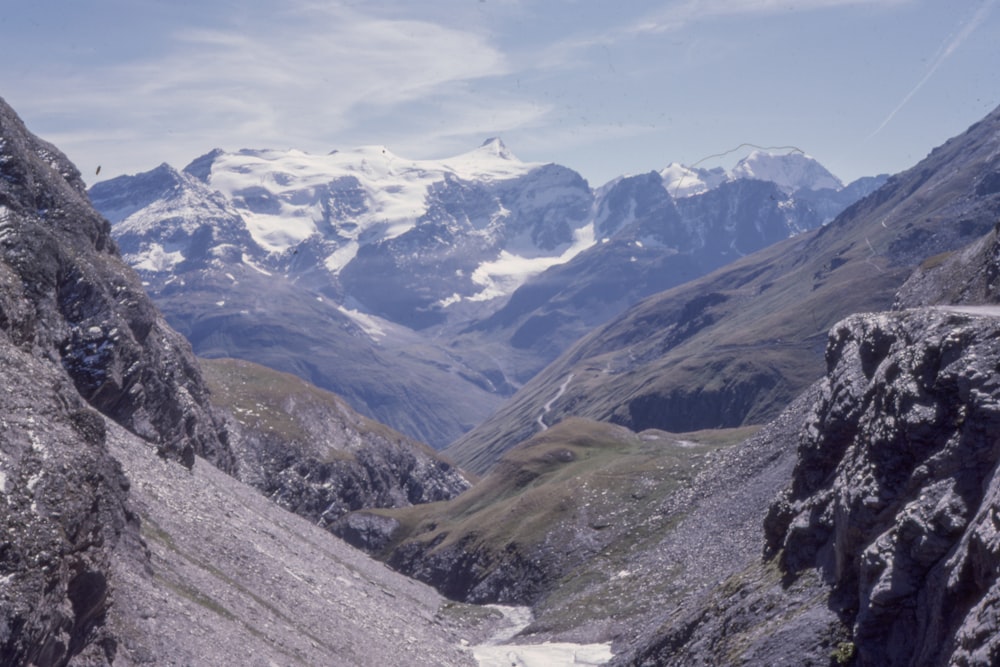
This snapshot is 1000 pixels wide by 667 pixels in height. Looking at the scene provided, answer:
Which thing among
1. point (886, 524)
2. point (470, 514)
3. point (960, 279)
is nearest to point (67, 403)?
point (886, 524)

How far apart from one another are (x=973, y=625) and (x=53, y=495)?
112 ft

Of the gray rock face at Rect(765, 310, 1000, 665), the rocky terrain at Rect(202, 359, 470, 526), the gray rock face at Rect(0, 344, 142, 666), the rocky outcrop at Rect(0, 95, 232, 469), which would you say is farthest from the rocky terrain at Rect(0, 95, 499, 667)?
the gray rock face at Rect(765, 310, 1000, 665)

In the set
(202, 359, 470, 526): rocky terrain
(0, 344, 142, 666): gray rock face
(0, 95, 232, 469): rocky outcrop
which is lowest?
(202, 359, 470, 526): rocky terrain

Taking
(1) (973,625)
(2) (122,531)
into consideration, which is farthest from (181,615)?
(1) (973,625)

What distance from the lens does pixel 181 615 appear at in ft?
152

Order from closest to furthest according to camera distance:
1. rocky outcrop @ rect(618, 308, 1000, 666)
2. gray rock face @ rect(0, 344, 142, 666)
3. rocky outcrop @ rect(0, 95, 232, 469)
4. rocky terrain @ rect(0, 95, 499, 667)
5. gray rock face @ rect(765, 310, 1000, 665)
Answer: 1. gray rock face @ rect(765, 310, 1000, 665)
2. rocky outcrop @ rect(618, 308, 1000, 666)
3. gray rock face @ rect(0, 344, 142, 666)
4. rocky terrain @ rect(0, 95, 499, 667)
5. rocky outcrop @ rect(0, 95, 232, 469)

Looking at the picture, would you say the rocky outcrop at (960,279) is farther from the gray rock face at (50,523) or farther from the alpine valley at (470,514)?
the gray rock face at (50,523)

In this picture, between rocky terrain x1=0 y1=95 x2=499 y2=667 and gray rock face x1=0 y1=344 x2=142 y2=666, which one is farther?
rocky terrain x1=0 y1=95 x2=499 y2=667

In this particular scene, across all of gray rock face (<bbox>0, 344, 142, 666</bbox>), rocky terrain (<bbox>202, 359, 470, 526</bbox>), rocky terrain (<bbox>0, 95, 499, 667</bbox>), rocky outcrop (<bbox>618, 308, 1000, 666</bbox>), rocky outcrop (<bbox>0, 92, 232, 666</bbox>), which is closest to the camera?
rocky outcrop (<bbox>618, 308, 1000, 666</bbox>)

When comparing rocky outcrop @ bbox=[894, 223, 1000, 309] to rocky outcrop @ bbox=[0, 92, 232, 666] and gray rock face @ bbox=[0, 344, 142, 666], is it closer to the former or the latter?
gray rock face @ bbox=[0, 344, 142, 666]

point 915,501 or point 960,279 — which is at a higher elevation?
point 960,279

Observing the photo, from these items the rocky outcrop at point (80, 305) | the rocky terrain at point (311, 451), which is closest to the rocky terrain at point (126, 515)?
the rocky outcrop at point (80, 305)

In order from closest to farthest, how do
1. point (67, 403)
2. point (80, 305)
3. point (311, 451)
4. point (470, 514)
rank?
1. point (67, 403)
2. point (80, 305)
3. point (470, 514)
4. point (311, 451)

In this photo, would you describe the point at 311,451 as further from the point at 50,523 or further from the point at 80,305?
the point at 50,523
